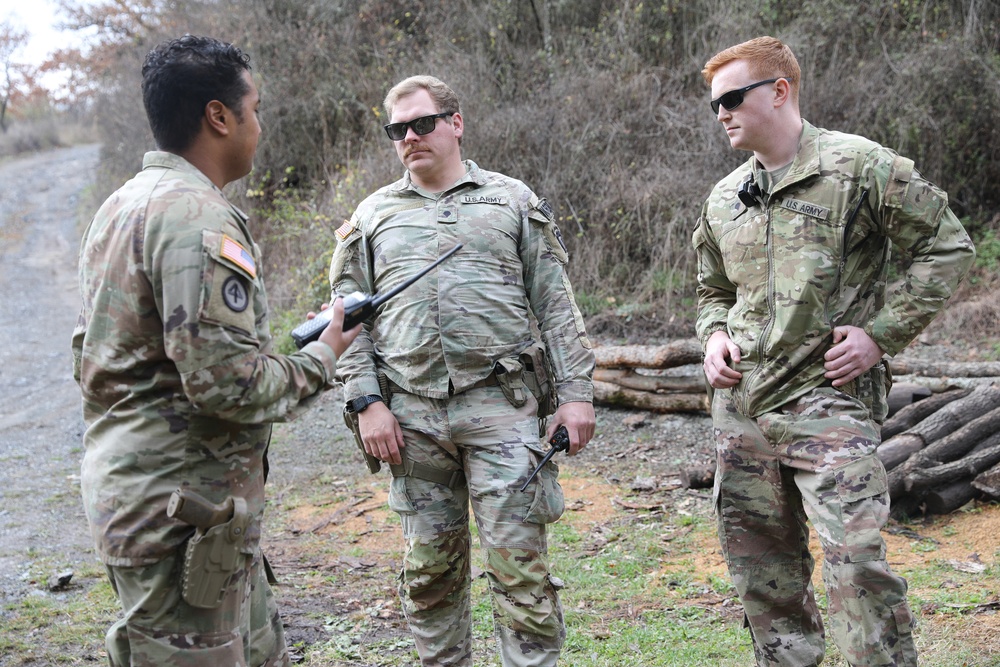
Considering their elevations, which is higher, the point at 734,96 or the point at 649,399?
A: the point at 734,96

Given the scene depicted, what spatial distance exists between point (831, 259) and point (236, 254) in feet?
6.53

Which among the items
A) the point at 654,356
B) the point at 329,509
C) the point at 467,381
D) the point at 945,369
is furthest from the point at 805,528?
the point at 945,369

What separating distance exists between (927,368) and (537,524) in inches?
209

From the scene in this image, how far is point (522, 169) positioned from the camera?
11.4m

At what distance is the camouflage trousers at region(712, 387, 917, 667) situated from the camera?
113 inches

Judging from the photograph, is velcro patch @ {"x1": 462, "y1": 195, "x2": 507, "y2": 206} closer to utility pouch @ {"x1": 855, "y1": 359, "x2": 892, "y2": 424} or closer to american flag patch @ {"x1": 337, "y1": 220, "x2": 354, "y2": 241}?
american flag patch @ {"x1": 337, "y1": 220, "x2": 354, "y2": 241}

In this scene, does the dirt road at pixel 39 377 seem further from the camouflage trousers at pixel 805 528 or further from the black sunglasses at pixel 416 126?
the camouflage trousers at pixel 805 528

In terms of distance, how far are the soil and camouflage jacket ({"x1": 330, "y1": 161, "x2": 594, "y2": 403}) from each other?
1.67m

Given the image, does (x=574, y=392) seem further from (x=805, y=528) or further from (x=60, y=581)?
(x=60, y=581)

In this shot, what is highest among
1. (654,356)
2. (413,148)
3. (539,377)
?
(413,148)

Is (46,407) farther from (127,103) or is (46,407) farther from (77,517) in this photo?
(127,103)

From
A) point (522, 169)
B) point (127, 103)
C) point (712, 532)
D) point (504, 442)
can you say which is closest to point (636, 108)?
point (522, 169)

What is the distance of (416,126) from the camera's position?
11.4 ft

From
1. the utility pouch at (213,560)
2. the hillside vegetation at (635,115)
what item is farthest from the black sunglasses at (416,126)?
the hillside vegetation at (635,115)
